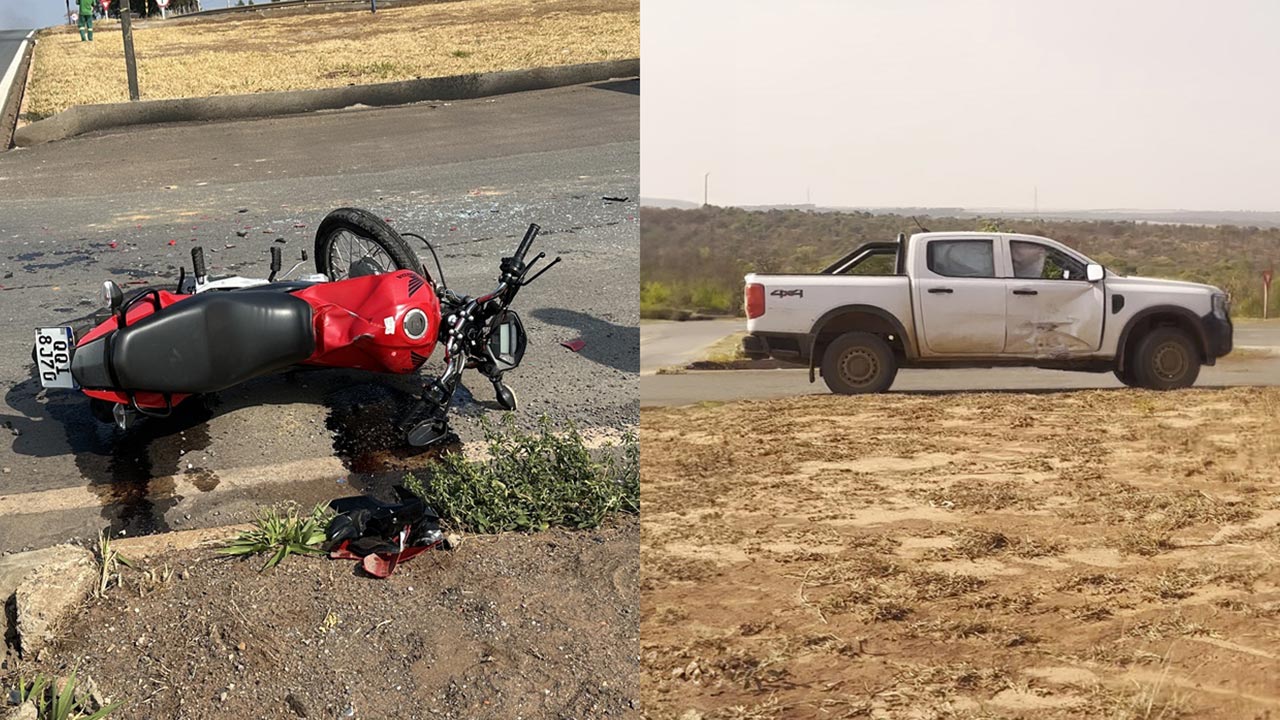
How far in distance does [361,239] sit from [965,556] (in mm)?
2983

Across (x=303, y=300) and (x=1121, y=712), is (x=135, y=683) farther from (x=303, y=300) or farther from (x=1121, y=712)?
(x=1121, y=712)

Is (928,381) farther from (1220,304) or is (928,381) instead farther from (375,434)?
(375,434)

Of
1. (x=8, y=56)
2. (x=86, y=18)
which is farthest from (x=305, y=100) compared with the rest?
(x=86, y=18)

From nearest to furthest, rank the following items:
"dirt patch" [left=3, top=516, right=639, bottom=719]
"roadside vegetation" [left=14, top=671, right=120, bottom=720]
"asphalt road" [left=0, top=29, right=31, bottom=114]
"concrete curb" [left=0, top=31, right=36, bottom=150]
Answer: "roadside vegetation" [left=14, top=671, right=120, bottom=720] → "dirt patch" [left=3, top=516, right=639, bottom=719] → "concrete curb" [left=0, top=31, right=36, bottom=150] → "asphalt road" [left=0, top=29, right=31, bottom=114]

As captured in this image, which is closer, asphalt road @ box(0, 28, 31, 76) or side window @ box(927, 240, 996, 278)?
side window @ box(927, 240, 996, 278)

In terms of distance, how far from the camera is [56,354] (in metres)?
4.49

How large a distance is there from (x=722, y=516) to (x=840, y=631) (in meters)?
1.10

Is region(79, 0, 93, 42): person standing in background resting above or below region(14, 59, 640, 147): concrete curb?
above

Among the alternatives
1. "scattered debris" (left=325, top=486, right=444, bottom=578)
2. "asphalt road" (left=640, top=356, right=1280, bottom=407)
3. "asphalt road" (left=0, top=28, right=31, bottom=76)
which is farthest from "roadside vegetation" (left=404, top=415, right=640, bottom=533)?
"asphalt road" (left=0, top=28, right=31, bottom=76)

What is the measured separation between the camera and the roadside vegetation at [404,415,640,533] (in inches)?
156

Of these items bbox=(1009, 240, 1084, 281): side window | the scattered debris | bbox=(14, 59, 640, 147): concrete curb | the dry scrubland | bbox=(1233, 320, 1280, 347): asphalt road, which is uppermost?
the dry scrubland

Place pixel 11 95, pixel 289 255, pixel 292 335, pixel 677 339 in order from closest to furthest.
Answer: pixel 677 339 → pixel 292 335 → pixel 289 255 → pixel 11 95

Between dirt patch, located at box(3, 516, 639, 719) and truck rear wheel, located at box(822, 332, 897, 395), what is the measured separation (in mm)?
849

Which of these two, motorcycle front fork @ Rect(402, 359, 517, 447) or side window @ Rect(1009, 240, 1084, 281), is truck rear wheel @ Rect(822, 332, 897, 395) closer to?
side window @ Rect(1009, 240, 1084, 281)
